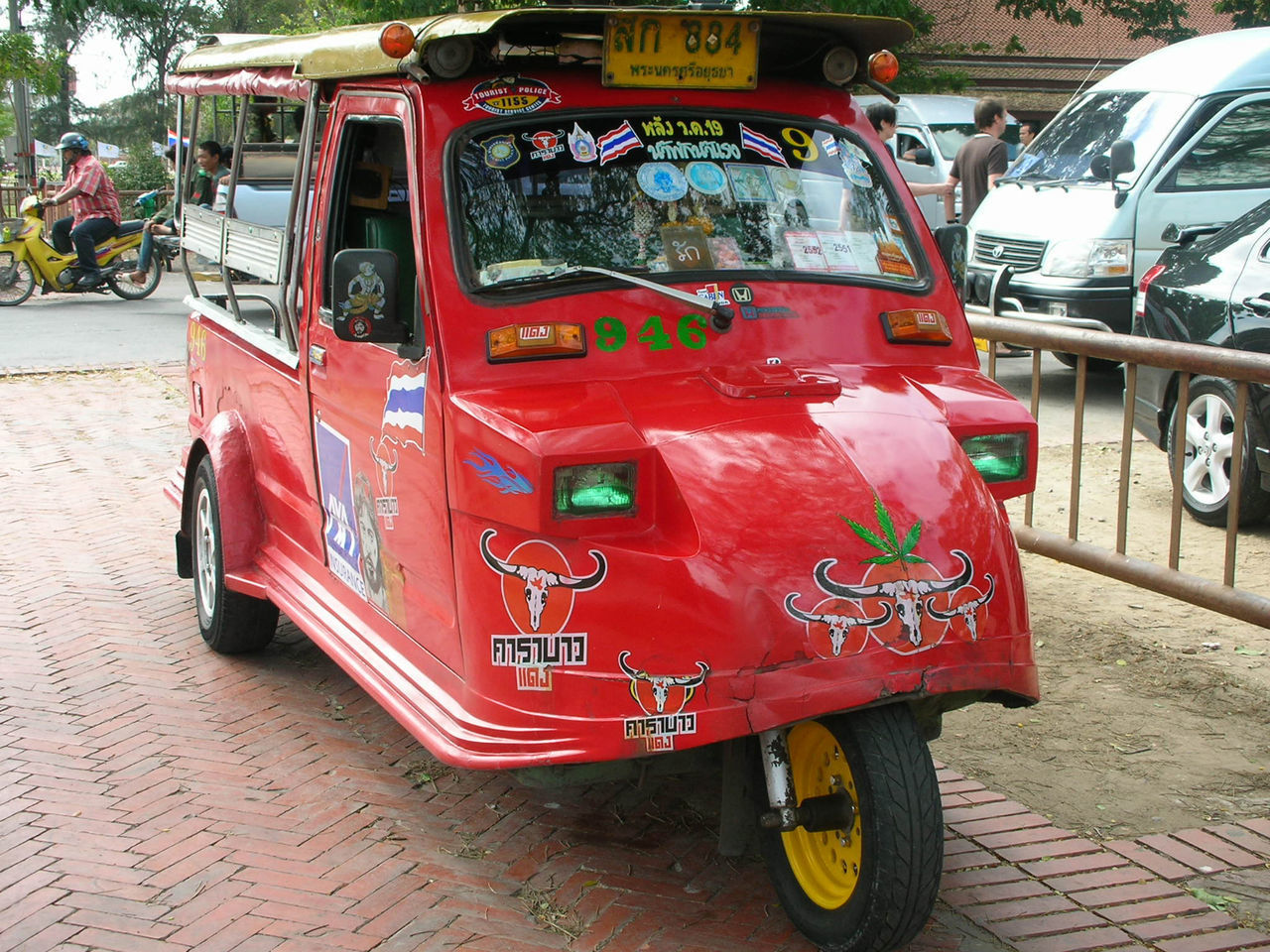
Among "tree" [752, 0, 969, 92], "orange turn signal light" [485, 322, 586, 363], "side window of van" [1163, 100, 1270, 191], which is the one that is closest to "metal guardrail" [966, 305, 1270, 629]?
"orange turn signal light" [485, 322, 586, 363]

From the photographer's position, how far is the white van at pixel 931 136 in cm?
2009

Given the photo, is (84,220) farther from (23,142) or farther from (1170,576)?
(1170,576)

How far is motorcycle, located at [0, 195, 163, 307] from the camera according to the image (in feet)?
57.5

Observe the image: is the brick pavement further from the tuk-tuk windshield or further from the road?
the road

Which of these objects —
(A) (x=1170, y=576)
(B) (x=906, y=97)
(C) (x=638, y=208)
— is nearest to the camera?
(C) (x=638, y=208)

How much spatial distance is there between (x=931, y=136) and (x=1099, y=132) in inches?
370

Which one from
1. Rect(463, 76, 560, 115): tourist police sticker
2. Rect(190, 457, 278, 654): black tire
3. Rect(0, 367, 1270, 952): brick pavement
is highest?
Rect(463, 76, 560, 115): tourist police sticker

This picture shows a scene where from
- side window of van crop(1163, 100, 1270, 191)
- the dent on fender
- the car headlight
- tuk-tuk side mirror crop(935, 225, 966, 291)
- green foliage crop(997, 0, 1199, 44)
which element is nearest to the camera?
tuk-tuk side mirror crop(935, 225, 966, 291)

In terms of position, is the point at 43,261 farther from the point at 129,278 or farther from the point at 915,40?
the point at 915,40

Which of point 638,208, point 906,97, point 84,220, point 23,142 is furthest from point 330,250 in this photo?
point 23,142

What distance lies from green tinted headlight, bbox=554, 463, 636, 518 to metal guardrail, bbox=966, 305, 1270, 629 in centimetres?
276

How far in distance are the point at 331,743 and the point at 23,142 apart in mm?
25957

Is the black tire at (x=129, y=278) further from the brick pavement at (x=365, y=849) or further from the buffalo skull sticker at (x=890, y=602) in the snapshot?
the buffalo skull sticker at (x=890, y=602)

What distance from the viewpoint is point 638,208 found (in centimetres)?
428
